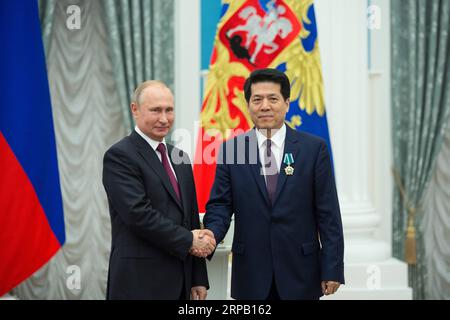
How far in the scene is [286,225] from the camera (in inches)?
89.1

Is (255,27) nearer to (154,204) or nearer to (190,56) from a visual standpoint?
(190,56)

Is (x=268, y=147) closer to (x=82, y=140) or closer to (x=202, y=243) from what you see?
(x=202, y=243)

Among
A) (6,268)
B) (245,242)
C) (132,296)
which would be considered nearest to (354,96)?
(245,242)

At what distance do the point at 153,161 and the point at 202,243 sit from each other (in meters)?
0.40

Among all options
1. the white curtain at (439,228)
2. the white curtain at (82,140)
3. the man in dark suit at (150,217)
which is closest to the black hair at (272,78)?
the man in dark suit at (150,217)

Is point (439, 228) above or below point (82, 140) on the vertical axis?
below

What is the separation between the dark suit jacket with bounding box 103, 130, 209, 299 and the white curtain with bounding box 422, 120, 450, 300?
9.97 feet

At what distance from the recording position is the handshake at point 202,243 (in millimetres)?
2207

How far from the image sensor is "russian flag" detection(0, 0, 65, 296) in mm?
3613

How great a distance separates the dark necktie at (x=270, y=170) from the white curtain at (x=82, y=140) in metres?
2.43

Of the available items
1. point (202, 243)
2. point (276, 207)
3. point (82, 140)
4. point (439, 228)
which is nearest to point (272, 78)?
point (276, 207)

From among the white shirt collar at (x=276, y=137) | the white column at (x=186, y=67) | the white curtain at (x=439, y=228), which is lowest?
the white curtain at (x=439, y=228)

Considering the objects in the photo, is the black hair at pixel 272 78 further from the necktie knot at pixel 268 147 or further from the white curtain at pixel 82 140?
the white curtain at pixel 82 140

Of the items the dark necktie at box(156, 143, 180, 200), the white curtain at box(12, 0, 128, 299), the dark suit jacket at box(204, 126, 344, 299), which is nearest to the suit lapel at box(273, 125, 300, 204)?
the dark suit jacket at box(204, 126, 344, 299)
